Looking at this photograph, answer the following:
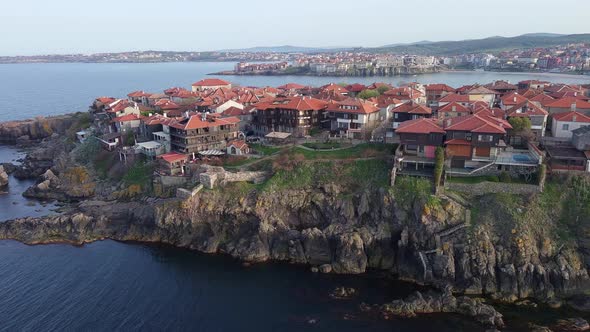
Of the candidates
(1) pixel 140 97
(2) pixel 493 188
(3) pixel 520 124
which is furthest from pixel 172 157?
(3) pixel 520 124

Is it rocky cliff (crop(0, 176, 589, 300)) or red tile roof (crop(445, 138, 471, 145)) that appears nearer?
rocky cliff (crop(0, 176, 589, 300))

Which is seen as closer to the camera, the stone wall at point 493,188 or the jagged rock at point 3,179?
the stone wall at point 493,188

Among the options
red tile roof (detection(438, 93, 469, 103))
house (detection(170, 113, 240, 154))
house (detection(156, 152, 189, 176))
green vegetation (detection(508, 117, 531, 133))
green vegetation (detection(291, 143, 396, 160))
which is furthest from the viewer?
red tile roof (detection(438, 93, 469, 103))

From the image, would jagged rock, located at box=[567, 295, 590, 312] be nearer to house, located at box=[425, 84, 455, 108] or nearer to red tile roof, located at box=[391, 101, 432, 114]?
red tile roof, located at box=[391, 101, 432, 114]

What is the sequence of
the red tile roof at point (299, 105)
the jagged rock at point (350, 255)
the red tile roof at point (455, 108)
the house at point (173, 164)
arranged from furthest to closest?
the red tile roof at point (299, 105)
the red tile roof at point (455, 108)
the house at point (173, 164)
the jagged rock at point (350, 255)

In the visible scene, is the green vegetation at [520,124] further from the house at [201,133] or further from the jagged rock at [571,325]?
the house at [201,133]

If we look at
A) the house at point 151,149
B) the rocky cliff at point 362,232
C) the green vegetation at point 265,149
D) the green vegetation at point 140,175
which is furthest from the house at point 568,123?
the house at point 151,149

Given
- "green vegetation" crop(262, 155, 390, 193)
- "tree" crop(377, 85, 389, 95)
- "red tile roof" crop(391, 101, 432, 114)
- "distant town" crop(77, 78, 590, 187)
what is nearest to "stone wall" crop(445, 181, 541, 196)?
"distant town" crop(77, 78, 590, 187)
